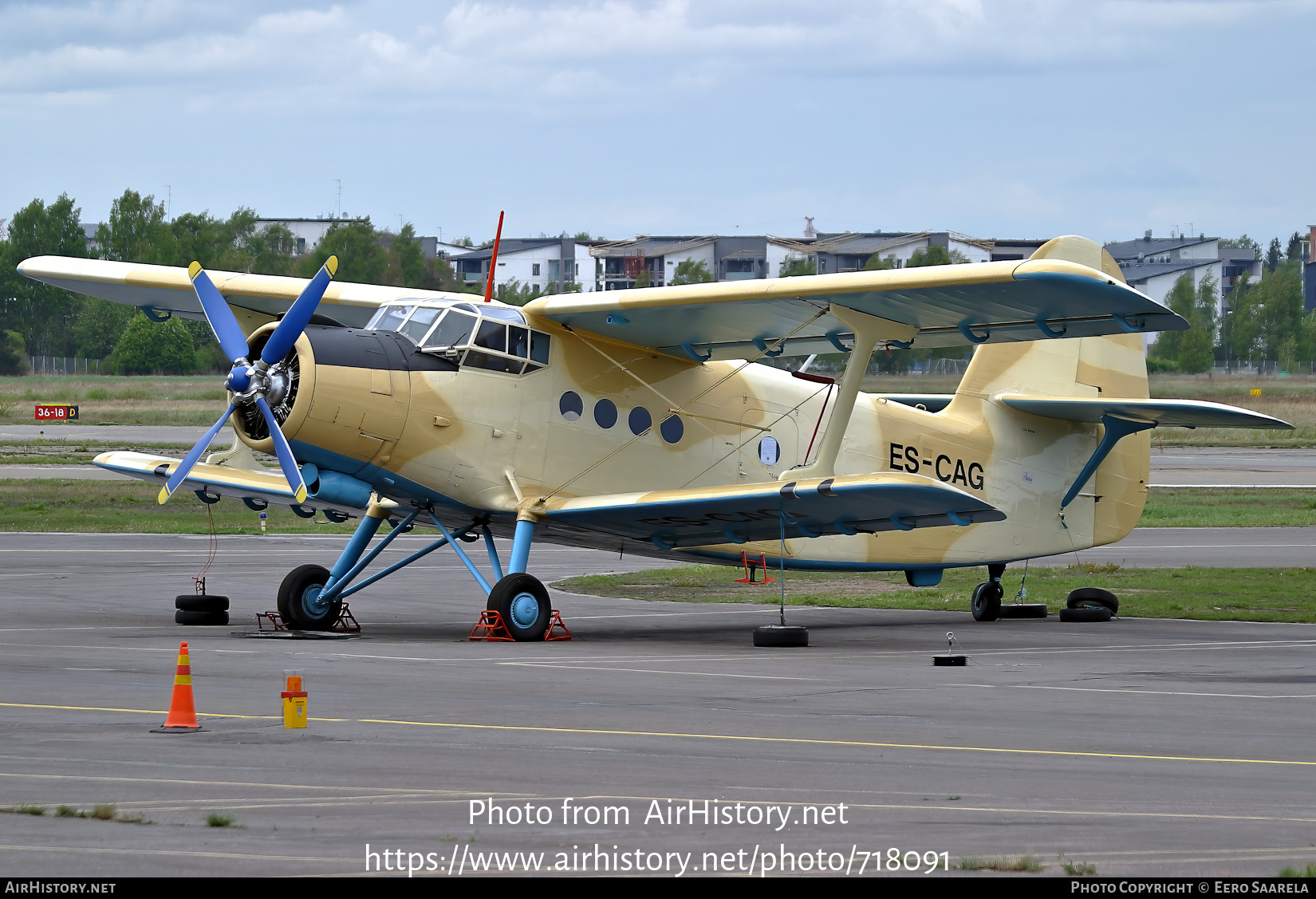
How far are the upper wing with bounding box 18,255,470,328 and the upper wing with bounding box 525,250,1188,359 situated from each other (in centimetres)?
370

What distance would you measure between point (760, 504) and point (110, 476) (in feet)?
113

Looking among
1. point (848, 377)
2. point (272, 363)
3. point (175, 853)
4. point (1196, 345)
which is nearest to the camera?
point (175, 853)

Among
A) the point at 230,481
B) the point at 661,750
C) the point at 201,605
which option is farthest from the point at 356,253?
the point at 661,750

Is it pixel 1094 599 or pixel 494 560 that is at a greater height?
pixel 494 560

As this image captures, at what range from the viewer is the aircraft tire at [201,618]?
1812 cm

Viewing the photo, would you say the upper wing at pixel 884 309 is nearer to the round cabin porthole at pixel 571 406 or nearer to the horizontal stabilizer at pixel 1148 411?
the round cabin porthole at pixel 571 406

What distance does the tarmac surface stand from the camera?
270 inches

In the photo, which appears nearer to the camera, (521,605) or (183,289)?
(521,605)

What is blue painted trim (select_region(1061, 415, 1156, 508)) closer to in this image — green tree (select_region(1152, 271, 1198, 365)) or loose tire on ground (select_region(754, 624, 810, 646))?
loose tire on ground (select_region(754, 624, 810, 646))

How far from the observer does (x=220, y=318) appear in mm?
16578

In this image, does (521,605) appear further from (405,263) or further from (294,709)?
(405,263)

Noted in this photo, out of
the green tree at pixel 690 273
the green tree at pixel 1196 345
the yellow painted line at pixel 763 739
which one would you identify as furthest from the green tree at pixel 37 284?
the yellow painted line at pixel 763 739

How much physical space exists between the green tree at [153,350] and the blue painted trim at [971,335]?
3972 inches

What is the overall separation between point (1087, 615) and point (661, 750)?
1191 cm
